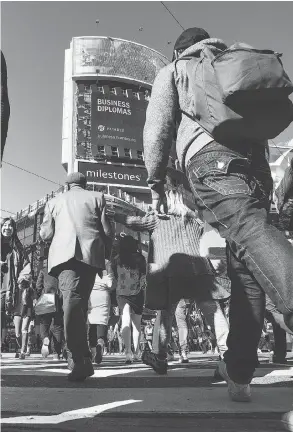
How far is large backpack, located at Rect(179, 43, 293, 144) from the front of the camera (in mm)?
1909

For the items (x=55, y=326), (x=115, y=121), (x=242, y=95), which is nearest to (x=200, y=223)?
(x=55, y=326)

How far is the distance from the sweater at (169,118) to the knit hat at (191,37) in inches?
8.4

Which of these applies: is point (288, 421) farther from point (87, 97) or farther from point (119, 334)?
point (87, 97)

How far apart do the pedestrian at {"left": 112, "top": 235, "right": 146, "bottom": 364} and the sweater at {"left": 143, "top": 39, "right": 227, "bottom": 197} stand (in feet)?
12.4

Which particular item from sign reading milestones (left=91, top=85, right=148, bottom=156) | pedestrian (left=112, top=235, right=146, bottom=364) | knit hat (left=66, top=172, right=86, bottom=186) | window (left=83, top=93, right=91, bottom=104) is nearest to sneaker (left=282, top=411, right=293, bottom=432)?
knit hat (left=66, top=172, right=86, bottom=186)

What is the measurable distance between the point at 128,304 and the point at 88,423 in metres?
4.82

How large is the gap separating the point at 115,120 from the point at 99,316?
4763 cm

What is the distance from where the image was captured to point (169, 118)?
2.59 meters

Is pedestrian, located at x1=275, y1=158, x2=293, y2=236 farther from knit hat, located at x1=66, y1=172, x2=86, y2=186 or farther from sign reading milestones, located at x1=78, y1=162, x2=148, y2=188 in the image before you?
sign reading milestones, located at x1=78, y1=162, x2=148, y2=188

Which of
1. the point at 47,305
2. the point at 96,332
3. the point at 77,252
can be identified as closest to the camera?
the point at 77,252

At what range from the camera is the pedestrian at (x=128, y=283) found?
6.39 m

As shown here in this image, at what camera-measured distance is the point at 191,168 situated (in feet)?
7.55

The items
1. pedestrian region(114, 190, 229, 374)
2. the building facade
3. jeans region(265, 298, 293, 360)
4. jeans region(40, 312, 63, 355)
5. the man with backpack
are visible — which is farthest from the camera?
the building facade

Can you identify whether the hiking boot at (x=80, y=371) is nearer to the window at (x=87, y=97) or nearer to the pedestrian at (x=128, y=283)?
the pedestrian at (x=128, y=283)
